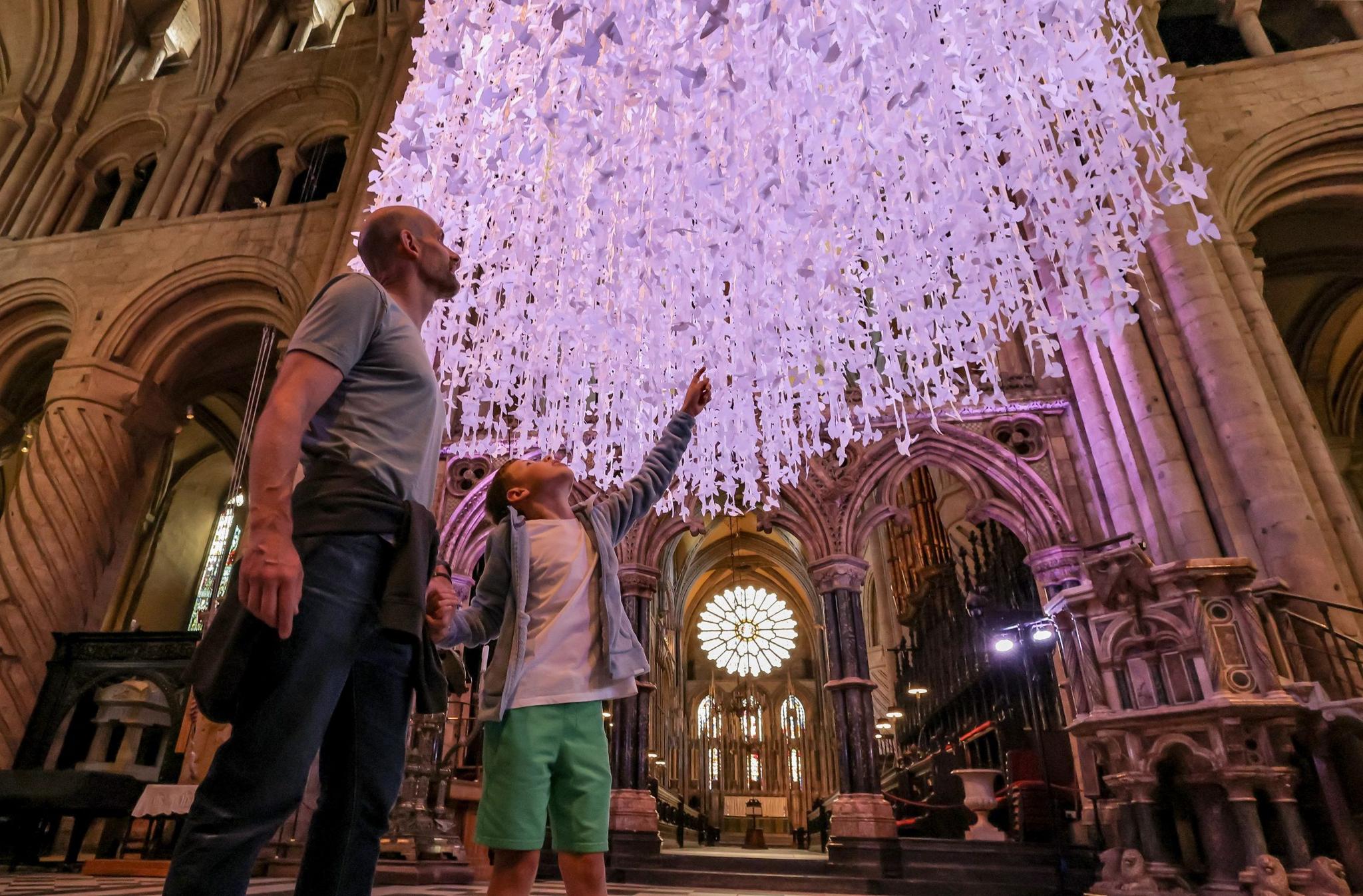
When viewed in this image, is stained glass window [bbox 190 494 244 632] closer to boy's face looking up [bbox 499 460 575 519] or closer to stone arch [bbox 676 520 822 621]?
stone arch [bbox 676 520 822 621]

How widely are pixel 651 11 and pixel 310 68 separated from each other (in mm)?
10456

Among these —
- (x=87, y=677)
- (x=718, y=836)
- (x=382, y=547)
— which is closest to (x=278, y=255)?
(x=87, y=677)

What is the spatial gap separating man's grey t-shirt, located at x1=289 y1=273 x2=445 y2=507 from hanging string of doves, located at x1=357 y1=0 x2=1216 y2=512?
5.26ft

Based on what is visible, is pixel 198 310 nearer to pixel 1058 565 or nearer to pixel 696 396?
pixel 696 396

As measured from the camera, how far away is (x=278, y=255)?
9.01 meters

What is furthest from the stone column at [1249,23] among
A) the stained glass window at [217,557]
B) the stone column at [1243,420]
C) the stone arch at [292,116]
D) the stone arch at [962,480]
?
the stained glass window at [217,557]

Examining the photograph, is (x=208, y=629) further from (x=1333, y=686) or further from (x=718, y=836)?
(x=718, y=836)

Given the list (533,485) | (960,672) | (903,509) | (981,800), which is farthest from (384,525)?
(960,672)

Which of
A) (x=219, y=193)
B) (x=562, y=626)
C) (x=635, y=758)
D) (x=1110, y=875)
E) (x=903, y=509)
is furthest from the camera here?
(x=219, y=193)

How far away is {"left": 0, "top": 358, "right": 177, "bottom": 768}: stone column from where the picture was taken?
7391 mm

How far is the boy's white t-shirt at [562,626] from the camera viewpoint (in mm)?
1712

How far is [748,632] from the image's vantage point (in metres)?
22.1

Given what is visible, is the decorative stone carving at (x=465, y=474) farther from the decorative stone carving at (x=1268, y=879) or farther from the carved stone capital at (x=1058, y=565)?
the decorative stone carving at (x=1268, y=879)

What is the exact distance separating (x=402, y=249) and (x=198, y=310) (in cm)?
926
